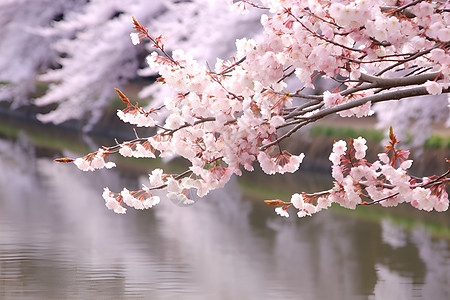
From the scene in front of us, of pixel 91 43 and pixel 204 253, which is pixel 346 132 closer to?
pixel 91 43

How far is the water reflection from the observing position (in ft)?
15.6

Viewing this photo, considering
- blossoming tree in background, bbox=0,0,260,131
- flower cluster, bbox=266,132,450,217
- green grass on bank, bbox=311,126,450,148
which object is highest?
blossoming tree in background, bbox=0,0,260,131

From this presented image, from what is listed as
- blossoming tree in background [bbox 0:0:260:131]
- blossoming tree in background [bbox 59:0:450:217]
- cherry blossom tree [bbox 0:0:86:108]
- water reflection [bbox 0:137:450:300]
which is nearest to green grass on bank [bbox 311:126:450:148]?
blossoming tree in background [bbox 0:0:260:131]

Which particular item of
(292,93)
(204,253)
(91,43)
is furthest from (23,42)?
(292,93)

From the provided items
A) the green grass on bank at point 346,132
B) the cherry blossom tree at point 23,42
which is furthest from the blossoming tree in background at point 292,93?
the cherry blossom tree at point 23,42

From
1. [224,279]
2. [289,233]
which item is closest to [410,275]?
[224,279]

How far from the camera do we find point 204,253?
19.0ft

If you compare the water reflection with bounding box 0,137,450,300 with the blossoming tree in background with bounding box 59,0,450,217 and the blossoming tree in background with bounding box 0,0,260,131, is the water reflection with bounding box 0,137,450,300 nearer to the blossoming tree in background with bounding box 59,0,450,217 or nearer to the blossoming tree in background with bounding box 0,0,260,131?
the blossoming tree in background with bounding box 59,0,450,217

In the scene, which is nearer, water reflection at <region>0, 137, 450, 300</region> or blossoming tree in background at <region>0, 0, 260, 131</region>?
water reflection at <region>0, 137, 450, 300</region>

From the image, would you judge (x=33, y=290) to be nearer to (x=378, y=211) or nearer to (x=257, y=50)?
(x=257, y=50)

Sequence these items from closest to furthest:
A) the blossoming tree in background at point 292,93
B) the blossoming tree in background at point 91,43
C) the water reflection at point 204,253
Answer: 1. the blossoming tree in background at point 292,93
2. the water reflection at point 204,253
3. the blossoming tree in background at point 91,43

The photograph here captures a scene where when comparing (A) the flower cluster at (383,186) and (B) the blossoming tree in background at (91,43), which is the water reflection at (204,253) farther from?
(B) the blossoming tree in background at (91,43)

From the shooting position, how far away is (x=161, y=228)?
6.71 m

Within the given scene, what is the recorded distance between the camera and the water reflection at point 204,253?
476 centimetres
